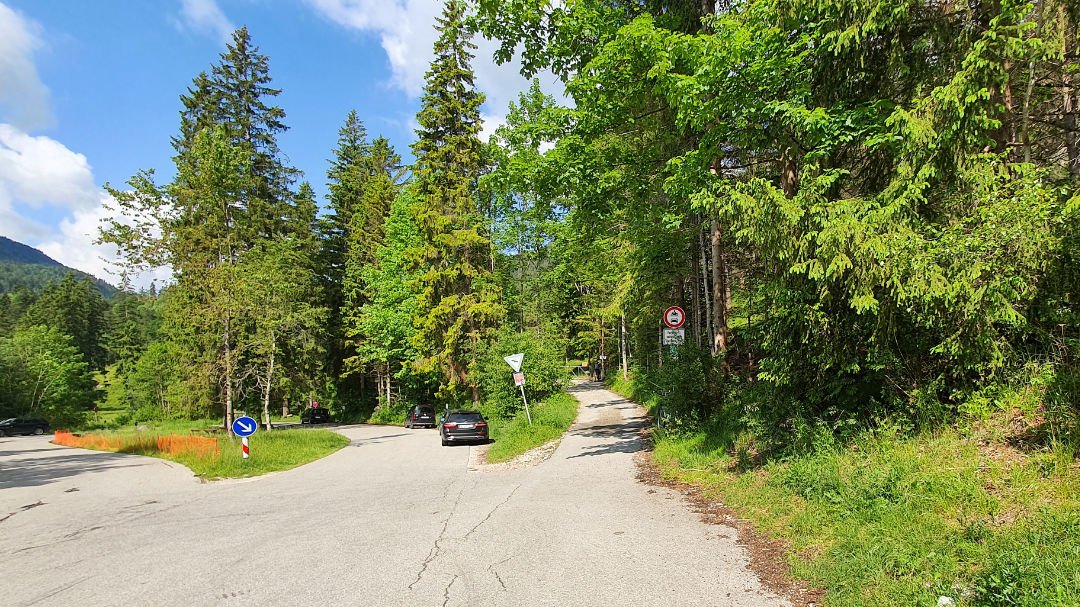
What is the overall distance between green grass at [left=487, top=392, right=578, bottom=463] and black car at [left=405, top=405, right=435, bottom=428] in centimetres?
839

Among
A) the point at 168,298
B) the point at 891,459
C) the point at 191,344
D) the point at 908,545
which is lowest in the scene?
the point at 908,545

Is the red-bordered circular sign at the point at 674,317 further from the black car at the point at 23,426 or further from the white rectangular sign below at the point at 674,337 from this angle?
the black car at the point at 23,426

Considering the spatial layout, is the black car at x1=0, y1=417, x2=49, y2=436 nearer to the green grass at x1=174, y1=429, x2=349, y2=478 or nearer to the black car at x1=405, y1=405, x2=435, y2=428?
the black car at x1=405, y1=405, x2=435, y2=428

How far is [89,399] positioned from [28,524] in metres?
61.3

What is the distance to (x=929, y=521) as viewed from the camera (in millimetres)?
4680

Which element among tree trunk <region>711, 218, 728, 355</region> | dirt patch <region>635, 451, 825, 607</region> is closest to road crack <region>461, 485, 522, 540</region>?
dirt patch <region>635, 451, 825, 607</region>

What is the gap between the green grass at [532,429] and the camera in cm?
1678

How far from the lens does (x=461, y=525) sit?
24.8 feet

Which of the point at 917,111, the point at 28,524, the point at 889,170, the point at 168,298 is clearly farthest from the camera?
the point at 168,298

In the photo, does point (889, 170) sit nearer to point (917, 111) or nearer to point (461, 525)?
point (917, 111)

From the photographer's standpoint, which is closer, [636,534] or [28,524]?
[636,534]

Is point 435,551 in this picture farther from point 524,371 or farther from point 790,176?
point 524,371

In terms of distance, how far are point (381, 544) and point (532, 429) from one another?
11.9 m

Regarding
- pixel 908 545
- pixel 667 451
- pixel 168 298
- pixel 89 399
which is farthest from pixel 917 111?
pixel 89 399
